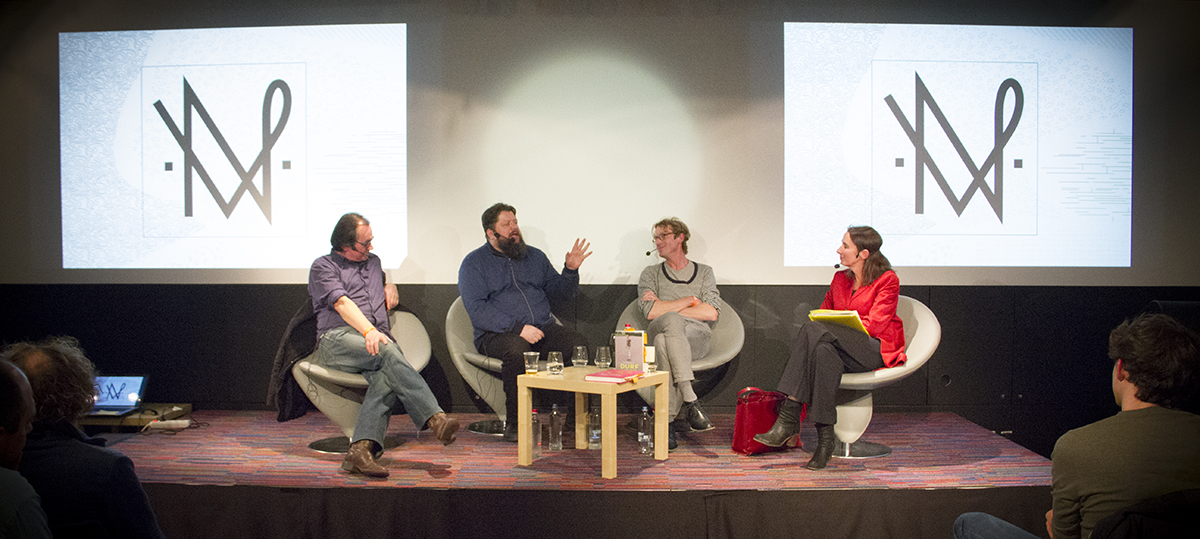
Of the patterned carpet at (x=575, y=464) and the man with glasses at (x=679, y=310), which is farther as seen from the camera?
the man with glasses at (x=679, y=310)

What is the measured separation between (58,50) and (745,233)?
15.2 ft

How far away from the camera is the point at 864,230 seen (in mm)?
3664

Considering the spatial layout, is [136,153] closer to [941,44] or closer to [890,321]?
[890,321]

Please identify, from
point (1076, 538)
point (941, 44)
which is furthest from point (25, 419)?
point (941, 44)

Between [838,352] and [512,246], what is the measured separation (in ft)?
6.11

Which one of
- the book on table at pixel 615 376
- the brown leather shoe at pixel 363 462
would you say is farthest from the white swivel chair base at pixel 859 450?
the brown leather shoe at pixel 363 462

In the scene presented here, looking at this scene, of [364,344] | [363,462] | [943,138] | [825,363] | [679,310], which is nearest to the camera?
[363,462]

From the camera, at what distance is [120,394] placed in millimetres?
4355

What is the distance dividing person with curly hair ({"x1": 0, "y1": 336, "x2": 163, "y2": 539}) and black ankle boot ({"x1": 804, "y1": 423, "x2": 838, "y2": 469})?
2.70m

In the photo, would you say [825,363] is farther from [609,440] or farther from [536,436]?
[536,436]

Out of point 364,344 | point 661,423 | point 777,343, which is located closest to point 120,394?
point 364,344

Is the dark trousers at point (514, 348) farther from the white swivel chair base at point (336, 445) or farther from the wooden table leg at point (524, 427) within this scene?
the white swivel chair base at point (336, 445)

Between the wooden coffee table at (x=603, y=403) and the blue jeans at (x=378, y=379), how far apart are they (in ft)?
1.36

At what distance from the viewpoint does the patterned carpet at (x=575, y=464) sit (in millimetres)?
3127
